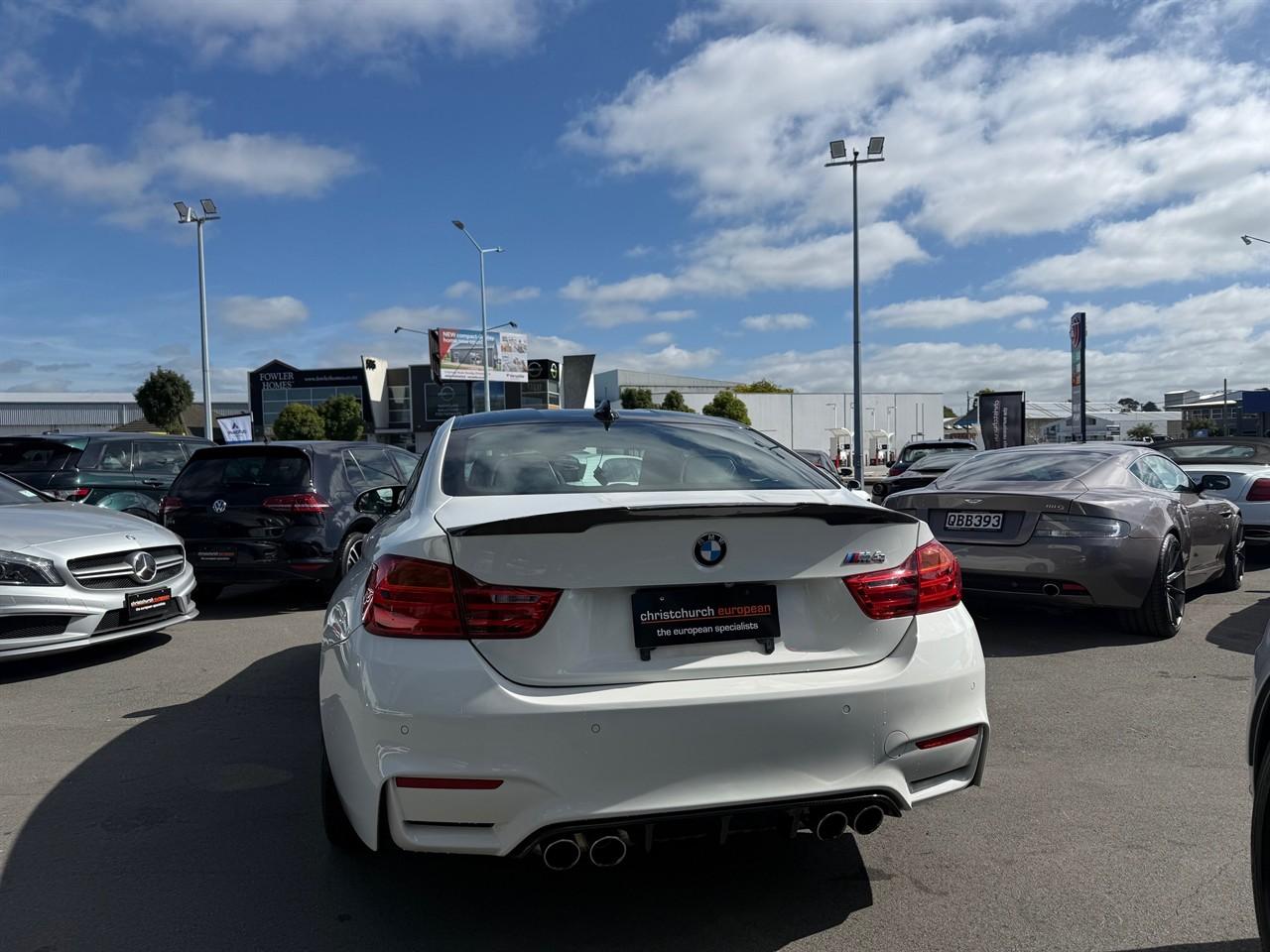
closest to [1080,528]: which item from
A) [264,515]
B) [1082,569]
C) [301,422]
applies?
[1082,569]

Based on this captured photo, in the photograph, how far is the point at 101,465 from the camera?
11.2 meters

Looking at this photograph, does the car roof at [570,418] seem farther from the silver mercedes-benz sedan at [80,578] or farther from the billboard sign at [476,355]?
the billboard sign at [476,355]

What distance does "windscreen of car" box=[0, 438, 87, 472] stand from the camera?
10.5m

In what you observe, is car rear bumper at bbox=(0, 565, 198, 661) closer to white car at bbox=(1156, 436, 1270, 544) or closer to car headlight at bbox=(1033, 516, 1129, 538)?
car headlight at bbox=(1033, 516, 1129, 538)

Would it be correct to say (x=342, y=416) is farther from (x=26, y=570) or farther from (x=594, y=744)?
(x=594, y=744)

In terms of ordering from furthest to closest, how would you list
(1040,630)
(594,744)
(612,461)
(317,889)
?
(1040,630) → (612,461) → (317,889) → (594,744)

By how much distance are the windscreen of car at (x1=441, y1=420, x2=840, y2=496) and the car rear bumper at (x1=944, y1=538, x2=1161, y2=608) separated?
→ 3.15 metres

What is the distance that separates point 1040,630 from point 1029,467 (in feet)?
4.12

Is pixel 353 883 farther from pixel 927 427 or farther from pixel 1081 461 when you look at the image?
pixel 927 427

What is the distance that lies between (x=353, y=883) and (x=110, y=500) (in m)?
9.74

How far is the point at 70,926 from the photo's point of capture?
9.14ft

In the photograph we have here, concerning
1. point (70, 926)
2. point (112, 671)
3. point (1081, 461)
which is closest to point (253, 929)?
point (70, 926)

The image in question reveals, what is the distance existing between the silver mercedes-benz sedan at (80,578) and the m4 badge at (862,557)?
5223 mm

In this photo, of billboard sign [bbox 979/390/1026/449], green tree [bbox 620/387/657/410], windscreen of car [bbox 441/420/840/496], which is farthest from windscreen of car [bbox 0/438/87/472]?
green tree [bbox 620/387/657/410]
